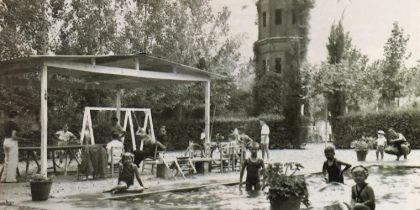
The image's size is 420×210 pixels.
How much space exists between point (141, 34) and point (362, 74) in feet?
46.2

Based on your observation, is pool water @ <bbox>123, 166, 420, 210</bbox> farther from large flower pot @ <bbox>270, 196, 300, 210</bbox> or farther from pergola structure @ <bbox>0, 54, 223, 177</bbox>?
pergola structure @ <bbox>0, 54, 223, 177</bbox>

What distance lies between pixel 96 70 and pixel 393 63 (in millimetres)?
17357

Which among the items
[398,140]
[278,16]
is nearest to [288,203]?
[398,140]

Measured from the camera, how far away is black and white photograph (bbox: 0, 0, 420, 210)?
10.6m

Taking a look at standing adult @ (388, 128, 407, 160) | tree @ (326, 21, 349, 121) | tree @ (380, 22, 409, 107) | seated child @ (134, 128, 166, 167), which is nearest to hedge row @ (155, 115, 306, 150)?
tree @ (326, 21, 349, 121)

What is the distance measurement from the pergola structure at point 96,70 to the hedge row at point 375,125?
512 inches

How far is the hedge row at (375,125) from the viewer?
25.4 m

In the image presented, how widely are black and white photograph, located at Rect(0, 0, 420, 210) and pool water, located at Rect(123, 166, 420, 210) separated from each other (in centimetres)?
4

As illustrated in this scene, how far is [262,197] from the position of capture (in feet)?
35.8

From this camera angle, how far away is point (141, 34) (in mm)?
27547

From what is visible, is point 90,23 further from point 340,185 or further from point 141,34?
point 340,185

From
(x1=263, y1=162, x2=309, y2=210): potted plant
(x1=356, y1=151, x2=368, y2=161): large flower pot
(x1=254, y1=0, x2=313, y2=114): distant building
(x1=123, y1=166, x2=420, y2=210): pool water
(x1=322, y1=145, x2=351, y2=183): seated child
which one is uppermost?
(x1=254, y1=0, x2=313, y2=114): distant building

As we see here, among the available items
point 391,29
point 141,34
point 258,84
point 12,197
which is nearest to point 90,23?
point 141,34

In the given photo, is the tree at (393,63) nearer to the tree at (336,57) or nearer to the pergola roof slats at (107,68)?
the tree at (336,57)
